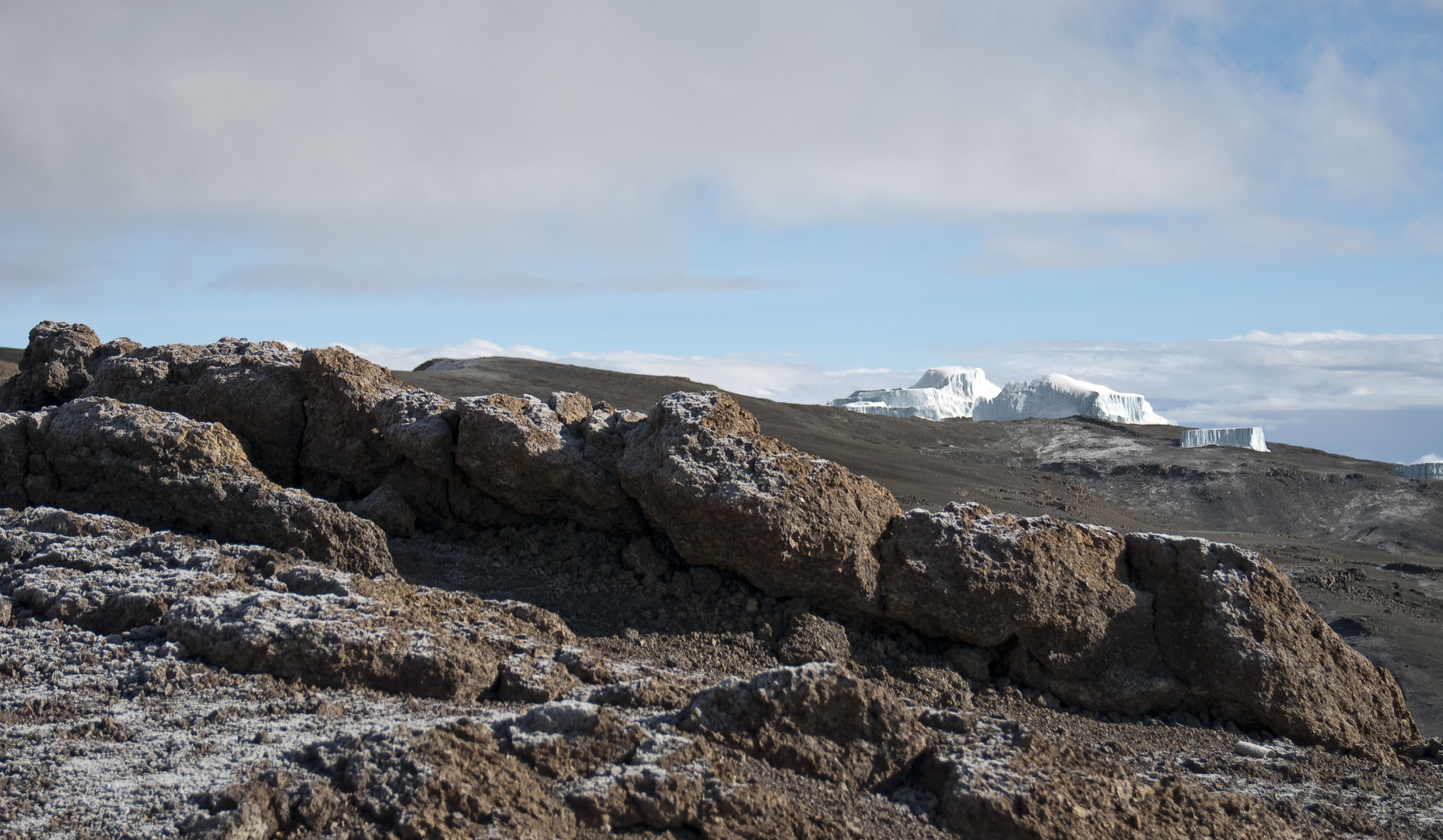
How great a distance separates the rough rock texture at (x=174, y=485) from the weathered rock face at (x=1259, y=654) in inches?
207

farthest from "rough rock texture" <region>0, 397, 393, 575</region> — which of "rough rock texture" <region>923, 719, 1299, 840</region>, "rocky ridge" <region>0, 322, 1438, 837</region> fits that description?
"rough rock texture" <region>923, 719, 1299, 840</region>

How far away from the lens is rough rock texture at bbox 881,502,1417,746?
20.8 feet

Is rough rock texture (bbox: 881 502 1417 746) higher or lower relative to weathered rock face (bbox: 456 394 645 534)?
lower

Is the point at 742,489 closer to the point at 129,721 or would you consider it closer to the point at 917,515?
the point at 917,515

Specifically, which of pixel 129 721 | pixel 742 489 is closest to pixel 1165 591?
pixel 742 489

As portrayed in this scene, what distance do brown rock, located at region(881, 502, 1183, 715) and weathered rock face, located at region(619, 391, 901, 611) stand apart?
0.32 metres

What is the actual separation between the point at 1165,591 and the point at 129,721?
6036 mm

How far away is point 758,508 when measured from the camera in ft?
21.1

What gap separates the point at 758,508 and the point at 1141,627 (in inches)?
105

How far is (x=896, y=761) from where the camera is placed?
4402mm

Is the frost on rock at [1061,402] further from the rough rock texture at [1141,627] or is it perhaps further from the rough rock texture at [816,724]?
the rough rock texture at [816,724]

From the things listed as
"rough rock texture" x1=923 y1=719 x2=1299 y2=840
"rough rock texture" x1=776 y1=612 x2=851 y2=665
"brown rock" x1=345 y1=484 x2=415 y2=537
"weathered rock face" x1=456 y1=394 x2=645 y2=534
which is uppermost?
"weathered rock face" x1=456 y1=394 x2=645 y2=534

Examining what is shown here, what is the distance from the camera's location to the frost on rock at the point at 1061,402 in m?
51.4

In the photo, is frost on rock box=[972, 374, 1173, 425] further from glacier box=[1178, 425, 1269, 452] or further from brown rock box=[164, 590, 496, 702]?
brown rock box=[164, 590, 496, 702]
